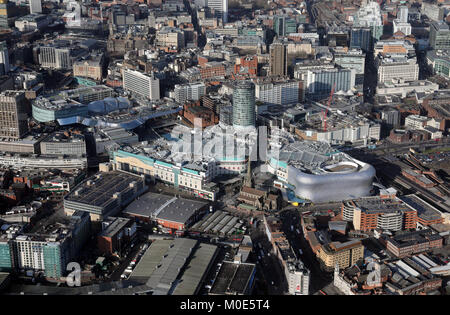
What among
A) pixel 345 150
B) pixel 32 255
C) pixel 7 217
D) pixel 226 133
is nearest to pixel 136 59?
pixel 226 133

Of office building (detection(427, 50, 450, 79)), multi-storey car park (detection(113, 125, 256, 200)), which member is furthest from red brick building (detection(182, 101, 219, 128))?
office building (detection(427, 50, 450, 79))

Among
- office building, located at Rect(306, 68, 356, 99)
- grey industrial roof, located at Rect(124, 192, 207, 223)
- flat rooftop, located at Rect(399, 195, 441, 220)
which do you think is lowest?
flat rooftop, located at Rect(399, 195, 441, 220)

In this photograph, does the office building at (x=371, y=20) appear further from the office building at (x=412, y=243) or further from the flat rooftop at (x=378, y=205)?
the office building at (x=412, y=243)

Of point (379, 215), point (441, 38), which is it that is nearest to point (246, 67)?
point (441, 38)

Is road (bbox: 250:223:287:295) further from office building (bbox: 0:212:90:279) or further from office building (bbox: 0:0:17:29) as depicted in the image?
office building (bbox: 0:0:17:29)

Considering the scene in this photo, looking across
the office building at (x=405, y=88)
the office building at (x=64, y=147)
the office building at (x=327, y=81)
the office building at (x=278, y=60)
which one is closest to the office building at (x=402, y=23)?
the office building at (x=405, y=88)

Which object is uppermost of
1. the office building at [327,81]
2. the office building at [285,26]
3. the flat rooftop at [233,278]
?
the office building at [285,26]

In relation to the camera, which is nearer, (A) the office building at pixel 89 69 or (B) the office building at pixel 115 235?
(B) the office building at pixel 115 235
